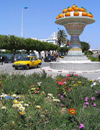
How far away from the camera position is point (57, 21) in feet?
65.3

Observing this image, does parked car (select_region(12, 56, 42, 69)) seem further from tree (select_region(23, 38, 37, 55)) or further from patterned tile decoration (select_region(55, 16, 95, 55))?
tree (select_region(23, 38, 37, 55))

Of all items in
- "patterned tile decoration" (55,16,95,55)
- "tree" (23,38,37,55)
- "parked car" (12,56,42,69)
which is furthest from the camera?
"tree" (23,38,37,55)

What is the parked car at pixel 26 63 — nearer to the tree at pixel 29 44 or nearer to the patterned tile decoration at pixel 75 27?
the patterned tile decoration at pixel 75 27

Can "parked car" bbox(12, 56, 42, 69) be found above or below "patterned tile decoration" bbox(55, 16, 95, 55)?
below

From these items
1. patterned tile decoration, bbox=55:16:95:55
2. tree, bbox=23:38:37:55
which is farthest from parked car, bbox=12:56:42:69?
tree, bbox=23:38:37:55

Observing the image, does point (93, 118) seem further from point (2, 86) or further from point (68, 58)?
point (68, 58)

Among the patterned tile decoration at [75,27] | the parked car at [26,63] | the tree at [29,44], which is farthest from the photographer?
the tree at [29,44]

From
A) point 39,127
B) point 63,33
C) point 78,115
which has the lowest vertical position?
point 39,127

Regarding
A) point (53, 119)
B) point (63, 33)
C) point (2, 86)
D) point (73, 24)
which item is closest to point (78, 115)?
point (53, 119)

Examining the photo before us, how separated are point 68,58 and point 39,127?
1677 cm

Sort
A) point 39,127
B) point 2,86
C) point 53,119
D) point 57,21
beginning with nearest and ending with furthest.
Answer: point 39,127 < point 53,119 < point 2,86 < point 57,21

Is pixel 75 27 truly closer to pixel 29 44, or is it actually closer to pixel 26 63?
pixel 26 63

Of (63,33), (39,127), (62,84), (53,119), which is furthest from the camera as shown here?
(63,33)

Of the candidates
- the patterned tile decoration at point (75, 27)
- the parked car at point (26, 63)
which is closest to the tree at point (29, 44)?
the parked car at point (26, 63)
